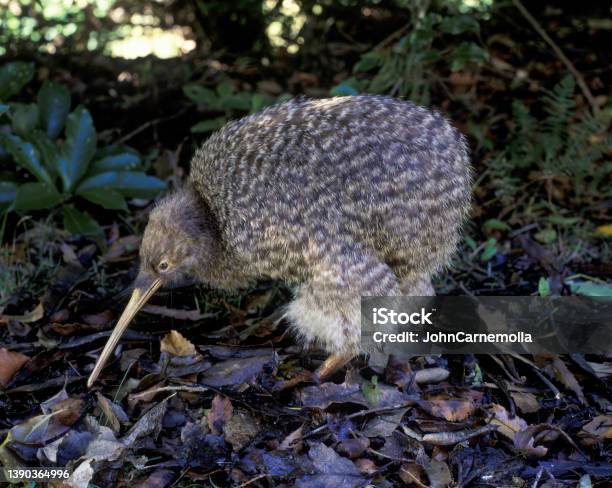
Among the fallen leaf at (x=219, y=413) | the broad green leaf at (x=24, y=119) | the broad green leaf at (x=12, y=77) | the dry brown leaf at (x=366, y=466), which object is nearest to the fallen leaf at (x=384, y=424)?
the dry brown leaf at (x=366, y=466)

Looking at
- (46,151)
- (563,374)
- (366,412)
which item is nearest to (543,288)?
(563,374)

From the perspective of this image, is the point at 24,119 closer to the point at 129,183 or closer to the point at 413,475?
the point at 129,183

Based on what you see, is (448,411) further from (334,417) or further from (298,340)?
(298,340)

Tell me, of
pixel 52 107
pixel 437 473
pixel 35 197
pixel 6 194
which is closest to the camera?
pixel 437 473

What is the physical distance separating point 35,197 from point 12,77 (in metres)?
1.01

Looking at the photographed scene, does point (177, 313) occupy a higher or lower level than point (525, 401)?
higher

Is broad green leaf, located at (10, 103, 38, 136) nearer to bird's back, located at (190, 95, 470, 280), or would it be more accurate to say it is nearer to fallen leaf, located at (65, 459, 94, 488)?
bird's back, located at (190, 95, 470, 280)

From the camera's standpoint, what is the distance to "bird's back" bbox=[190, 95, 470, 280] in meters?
3.50

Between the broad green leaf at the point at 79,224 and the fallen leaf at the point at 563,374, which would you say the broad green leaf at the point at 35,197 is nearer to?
the broad green leaf at the point at 79,224

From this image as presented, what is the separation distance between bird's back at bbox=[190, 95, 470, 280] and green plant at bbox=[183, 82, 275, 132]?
1531mm

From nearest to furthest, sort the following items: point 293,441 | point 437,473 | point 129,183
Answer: point 437,473 → point 293,441 → point 129,183

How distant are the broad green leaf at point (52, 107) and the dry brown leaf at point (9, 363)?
5.89 ft

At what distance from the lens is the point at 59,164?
4.75 metres

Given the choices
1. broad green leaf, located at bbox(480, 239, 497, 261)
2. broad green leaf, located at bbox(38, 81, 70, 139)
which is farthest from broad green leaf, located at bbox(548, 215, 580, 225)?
broad green leaf, located at bbox(38, 81, 70, 139)
